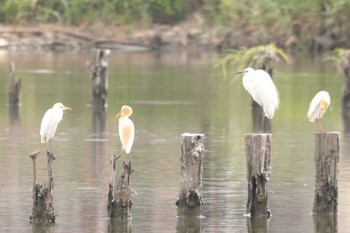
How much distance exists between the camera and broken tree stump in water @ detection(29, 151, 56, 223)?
17344 millimetres

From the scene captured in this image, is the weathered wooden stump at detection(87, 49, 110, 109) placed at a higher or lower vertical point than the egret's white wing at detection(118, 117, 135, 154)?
higher

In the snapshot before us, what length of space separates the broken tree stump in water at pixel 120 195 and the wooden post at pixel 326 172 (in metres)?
2.53

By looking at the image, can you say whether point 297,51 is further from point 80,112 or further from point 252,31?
point 80,112

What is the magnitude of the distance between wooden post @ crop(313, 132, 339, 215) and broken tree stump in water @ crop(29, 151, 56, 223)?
11.4 feet


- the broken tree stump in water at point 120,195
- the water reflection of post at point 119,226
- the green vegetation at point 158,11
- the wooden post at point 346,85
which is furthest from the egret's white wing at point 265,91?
the green vegetation at point 158,11

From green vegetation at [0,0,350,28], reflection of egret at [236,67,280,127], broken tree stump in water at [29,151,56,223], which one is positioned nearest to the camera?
broken tree stump in water at [29,151,56,223]

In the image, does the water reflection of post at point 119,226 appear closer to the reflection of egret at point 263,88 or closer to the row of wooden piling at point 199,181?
the row of wooden piling at point 199,181

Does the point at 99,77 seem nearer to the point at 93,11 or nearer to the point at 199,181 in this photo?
the point at 199,181

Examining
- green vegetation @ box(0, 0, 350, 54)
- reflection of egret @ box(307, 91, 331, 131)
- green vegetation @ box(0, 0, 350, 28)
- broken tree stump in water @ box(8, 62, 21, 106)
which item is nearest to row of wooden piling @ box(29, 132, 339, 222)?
reflection of egret @ box(307, 91, 331, 131)

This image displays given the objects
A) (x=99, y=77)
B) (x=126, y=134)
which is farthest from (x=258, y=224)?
(x=99, y=77)

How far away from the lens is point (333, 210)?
18594 millimetres

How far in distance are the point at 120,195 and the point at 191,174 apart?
3.17 ft

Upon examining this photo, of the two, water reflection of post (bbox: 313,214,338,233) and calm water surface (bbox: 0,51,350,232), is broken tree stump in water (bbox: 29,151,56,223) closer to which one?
calm water surface (bbox: 0,51,350,232)

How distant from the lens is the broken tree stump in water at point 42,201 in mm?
17344
